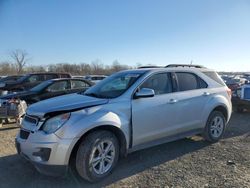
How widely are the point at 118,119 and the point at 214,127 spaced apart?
2.88 m

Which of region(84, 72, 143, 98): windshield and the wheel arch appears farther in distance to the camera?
region(84, 72, 143, 98): windshield

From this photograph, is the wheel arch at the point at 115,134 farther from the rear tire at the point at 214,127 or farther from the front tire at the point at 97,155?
the rear tire at the point at 214,127

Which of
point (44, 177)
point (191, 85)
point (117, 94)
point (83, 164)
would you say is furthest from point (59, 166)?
point (191, 85)

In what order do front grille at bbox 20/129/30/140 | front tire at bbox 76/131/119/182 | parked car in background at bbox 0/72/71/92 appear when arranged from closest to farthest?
front tire at bbox 76/131/119/182
front grille at bbox 20/129/30/140
parked car in background at bbox 0/72/71/92

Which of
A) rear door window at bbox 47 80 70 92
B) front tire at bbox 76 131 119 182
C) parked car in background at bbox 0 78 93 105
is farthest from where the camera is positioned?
rear door window at bbox 47 80 70 92

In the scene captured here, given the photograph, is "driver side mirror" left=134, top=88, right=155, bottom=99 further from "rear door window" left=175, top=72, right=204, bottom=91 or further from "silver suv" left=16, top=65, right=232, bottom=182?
"rear door window" left=175, top=72, right=204, bottom=91

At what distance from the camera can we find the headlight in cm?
396

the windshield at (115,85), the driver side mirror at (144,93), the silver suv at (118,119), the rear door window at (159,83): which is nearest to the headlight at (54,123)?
the silver suv at (118,119)

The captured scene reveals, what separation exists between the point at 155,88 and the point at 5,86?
12.0 meters

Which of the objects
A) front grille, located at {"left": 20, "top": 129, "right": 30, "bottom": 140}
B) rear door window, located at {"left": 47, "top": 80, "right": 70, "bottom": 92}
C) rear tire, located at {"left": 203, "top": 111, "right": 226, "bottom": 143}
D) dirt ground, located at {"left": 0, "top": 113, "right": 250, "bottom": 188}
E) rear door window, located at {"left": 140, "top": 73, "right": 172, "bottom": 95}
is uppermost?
rear door window, located at {"left": 140, "top": 73, "right": 172, "bottom": 95}

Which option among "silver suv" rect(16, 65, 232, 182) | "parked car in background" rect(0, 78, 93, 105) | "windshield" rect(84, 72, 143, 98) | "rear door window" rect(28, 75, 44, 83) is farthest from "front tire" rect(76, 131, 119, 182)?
"rear door window" rect(28, 75, 44, 83)

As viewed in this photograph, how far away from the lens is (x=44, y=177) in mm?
4422

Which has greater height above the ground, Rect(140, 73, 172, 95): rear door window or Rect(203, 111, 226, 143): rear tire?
Rect(140, 73, 172, 95): rear door window

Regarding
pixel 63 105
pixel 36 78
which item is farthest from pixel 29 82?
pixel 63 105
